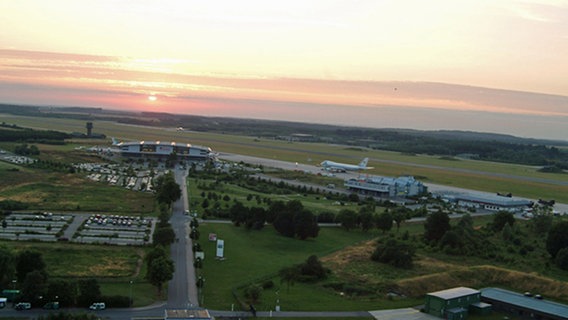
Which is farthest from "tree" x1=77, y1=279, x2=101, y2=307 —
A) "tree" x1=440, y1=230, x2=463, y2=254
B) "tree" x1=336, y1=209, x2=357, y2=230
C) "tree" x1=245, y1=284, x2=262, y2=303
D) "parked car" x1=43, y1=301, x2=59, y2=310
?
"tree" x1=440, y1=230, x2=463, y2=254

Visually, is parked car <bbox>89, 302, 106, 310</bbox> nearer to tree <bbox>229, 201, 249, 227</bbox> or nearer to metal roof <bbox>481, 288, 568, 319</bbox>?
metal roof <bbox>481, 288, 568, 319</bbox>

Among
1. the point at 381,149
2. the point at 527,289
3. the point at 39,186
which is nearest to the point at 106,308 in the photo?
the point at 527,289

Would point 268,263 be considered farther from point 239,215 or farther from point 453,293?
point 453,293

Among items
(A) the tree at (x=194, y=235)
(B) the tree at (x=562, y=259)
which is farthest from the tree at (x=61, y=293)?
(B) the tree at (x=562, y=259)

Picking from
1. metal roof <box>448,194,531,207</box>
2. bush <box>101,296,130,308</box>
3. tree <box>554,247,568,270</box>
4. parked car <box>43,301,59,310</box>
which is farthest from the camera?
metal roof <box>448,194,531,207</box>

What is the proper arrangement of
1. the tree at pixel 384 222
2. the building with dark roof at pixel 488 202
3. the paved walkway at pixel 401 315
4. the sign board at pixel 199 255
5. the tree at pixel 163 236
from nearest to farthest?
the paved walkway at pixel 401 315, the sign board at pixel 199 255, the tree at pixel 163 236, the tree at pixel 384 222, the building with dark roof at pixel 488 202

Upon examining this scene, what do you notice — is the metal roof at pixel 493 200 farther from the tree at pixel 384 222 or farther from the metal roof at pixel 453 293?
the metal roof at pixel 453 293

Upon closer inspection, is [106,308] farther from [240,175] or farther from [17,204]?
[240,175]
